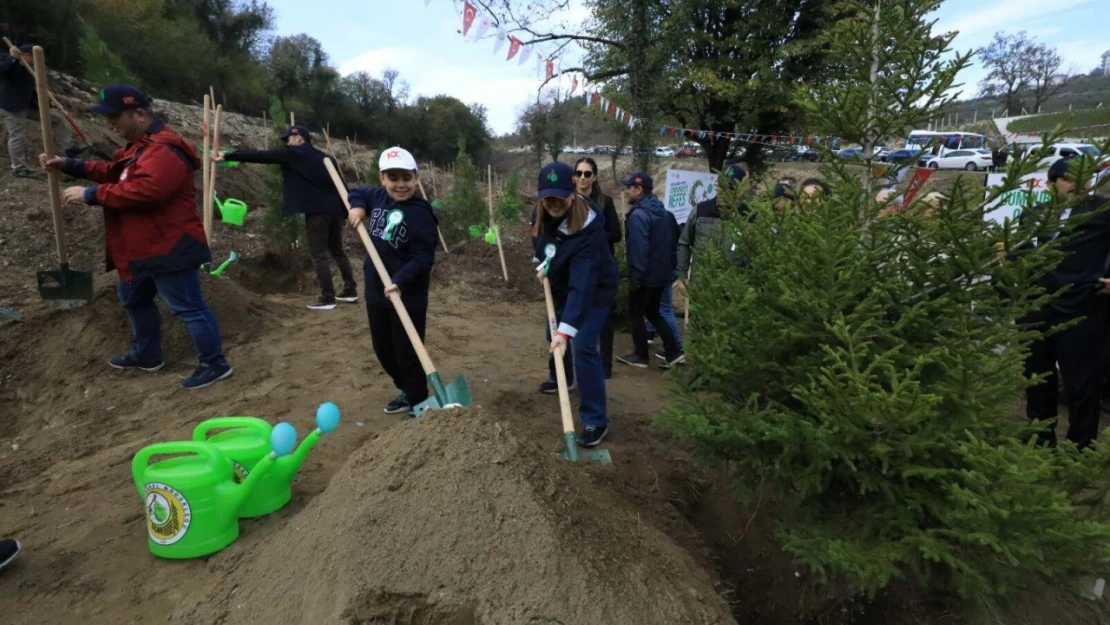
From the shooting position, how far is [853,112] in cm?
249

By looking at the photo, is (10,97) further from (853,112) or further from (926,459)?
(926,459)

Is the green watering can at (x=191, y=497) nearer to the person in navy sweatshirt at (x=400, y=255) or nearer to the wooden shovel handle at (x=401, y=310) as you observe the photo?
the wooden shovel handle at (x=401, y=310)

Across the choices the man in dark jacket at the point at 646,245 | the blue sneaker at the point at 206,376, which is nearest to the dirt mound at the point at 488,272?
the man in dark jacket at the point at 646,245

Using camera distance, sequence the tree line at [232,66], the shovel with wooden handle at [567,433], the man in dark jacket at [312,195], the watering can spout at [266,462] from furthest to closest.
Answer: the tree line at [232,66] → the man in dark jacket at [312,195] → the shovel with wooden handle at [567,433] → the watering can spout at [266,462]

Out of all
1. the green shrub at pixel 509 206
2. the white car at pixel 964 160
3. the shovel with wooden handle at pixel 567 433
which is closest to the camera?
the shovel with wooden handle at pixel 567 433

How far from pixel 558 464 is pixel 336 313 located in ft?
16.2

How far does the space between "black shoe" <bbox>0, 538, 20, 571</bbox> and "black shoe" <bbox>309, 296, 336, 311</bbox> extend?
14.5 ft

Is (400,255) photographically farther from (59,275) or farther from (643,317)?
(59,275)

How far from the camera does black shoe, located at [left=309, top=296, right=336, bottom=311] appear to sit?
22.2 ft

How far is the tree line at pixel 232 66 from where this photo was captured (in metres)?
17.9

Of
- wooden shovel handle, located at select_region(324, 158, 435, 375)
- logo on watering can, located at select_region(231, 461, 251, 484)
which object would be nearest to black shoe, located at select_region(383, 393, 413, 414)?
wooden shovel handle, located at select_region(324, 158, 435, 375)

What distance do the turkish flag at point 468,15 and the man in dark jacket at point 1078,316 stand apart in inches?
235

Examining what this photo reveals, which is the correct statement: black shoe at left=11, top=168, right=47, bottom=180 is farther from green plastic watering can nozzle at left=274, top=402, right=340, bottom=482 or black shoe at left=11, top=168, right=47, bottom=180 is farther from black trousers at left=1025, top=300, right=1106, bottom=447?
black trousers at left=1025, top=300, right=1106, bottom=447

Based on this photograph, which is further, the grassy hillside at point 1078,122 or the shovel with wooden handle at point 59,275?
the shovel with wooden handle at point 59,275
